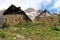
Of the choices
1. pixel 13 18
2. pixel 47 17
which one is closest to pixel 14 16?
pixel 13 18

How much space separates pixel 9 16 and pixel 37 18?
15.3 metres

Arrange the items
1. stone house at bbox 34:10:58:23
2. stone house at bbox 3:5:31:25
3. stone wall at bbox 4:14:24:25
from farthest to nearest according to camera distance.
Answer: stone house at bbox 34:10:58:23 → stone wall at bbox 4:14:24:25 → stone house at bbox 3:5:31:25

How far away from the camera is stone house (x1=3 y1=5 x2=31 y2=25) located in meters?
45.5

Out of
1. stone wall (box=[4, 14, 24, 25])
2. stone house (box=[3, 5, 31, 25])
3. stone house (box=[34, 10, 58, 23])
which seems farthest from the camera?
stone house (box=[34, 10, 58, 23])

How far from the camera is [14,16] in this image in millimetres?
46625

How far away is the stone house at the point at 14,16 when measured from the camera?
45.5 m

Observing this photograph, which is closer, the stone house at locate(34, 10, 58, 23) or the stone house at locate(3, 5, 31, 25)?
the stone house at locate(3, 5, 31, 25)

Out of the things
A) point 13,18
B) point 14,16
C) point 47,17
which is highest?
point 14,16

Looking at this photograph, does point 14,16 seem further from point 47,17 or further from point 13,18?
point 47,17

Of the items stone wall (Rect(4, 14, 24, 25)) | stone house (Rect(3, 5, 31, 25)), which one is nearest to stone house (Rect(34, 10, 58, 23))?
stone house (Rect(3, 5, 31, 25))

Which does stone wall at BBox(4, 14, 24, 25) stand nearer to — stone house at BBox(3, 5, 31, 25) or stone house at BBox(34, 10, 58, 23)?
stone house at BBox(3, 5, 31, 25)

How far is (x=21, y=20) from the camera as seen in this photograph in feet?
149

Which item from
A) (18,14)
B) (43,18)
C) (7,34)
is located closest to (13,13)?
(18,14)

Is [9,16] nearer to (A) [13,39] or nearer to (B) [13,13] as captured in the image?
(B) [13,13]
